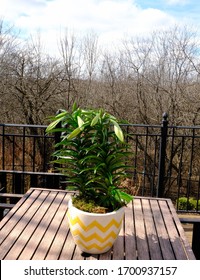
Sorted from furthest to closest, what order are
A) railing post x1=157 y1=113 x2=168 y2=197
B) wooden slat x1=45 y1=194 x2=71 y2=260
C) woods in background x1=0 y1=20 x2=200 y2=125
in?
woods in background x1=0 y1=20 x2=200 y2=125 → railing post x1=157 y1=113 x2=168 y2=197 → wooden slat x1=45 y1=194 x2=71 y2=260

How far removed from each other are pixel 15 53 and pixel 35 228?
8.94 m

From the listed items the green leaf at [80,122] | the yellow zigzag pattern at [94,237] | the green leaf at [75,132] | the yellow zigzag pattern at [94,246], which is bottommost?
the yellow zigzag pattern at [94,246]

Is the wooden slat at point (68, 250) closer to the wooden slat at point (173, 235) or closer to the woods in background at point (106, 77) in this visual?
the wooden slat at point (173, 235)

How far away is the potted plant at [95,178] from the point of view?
1473 mm

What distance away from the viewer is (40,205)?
6.89 ft

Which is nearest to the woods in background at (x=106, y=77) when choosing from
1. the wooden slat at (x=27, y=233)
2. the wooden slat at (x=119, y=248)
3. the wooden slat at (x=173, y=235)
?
the wooden slat at (x=173, y=235)

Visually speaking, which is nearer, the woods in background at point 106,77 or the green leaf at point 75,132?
the green leaf at point 75,132

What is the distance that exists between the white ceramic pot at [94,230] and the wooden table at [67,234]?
2.2 inches

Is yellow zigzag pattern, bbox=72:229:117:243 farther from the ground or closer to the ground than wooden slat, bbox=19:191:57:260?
farther from the ground

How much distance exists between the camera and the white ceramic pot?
147 centimetres

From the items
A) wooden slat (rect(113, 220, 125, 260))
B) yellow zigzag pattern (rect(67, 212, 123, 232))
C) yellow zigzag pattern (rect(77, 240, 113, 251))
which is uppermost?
yellow zigzag pattern (rect(67, 212, 123, 232))

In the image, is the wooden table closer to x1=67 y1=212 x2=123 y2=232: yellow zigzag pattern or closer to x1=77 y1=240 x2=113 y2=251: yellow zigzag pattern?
x1=77 y1=240 x2=113 y2=251: yellow zigzag pattern

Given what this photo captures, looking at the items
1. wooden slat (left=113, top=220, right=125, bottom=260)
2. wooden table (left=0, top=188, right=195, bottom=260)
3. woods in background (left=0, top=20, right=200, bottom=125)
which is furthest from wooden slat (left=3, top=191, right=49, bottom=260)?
woods in background (left=0, top=20, right=200, bottom=125)

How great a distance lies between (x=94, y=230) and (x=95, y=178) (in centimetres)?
28
